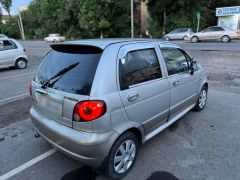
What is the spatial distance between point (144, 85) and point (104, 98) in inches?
28.0

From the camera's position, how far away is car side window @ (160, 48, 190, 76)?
3318 mm

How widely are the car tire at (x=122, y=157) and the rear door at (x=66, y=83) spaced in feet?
1.54

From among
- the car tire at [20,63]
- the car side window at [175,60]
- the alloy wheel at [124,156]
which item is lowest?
the alloy wheel at [124,156]

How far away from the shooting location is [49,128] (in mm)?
2637

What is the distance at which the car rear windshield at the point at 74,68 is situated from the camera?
2.37 m

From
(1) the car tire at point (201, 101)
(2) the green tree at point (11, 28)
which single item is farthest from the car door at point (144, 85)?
(2) the green tree at point (11, 28)

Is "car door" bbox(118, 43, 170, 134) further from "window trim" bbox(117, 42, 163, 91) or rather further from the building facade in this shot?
the building facade

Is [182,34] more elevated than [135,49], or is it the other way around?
[135,49]

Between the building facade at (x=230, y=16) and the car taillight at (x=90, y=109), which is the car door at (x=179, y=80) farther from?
the building facade at (x=230, y=16)

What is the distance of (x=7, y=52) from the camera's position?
9805 millimetres

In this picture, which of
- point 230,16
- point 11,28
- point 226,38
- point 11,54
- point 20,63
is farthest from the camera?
point 11,28

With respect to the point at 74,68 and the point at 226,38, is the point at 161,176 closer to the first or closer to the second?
the point at 74,68

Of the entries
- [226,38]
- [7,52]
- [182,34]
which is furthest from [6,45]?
[182,34]

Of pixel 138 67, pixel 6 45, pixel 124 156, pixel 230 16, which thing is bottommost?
pixel 124 156
